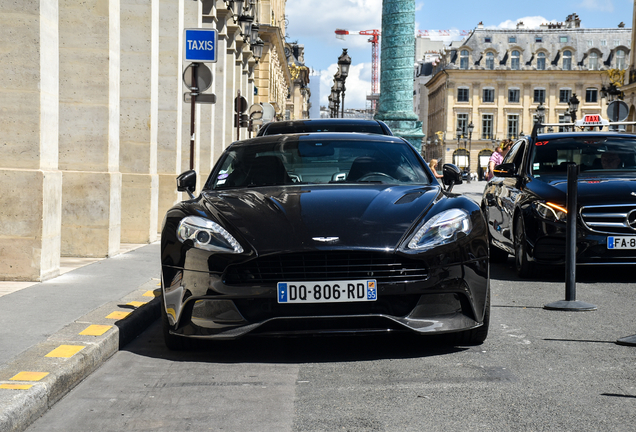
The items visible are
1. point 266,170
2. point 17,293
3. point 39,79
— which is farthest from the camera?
point 39,79

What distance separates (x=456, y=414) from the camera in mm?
3834

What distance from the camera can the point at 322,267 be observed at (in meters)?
4.81

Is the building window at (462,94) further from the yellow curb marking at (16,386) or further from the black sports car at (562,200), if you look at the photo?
the yellow curb marking at (16,386)

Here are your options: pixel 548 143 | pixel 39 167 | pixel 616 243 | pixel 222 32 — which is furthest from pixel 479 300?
pixel 222 32

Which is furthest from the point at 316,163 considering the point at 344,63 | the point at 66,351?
the point at 344,63

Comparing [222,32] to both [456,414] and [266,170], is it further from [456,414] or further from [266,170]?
[456,414]

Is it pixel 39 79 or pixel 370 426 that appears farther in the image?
pixel 39 79

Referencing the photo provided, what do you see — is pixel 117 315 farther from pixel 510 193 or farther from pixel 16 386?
pixel 510 193

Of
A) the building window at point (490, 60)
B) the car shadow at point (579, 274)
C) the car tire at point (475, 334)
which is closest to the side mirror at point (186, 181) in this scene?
the car tire at point (475, 334)

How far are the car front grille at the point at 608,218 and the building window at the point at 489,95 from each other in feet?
327

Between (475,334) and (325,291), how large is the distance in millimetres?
1081

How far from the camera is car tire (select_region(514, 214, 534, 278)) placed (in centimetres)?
890

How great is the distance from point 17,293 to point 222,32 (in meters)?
17.6

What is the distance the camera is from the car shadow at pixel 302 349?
5.12 metres
